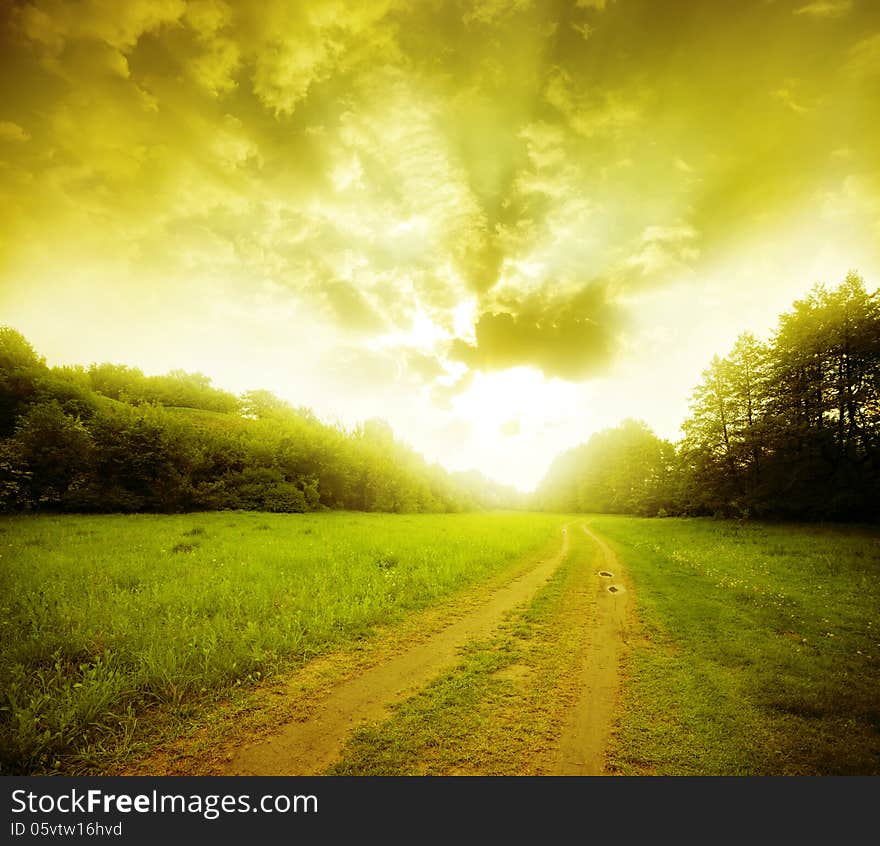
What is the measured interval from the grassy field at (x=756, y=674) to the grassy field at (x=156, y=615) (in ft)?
17.8

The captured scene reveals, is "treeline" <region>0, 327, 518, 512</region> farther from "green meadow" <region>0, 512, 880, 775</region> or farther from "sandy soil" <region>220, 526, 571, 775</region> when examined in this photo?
"sandy soil" <region>220, 526, 571, 775</region>

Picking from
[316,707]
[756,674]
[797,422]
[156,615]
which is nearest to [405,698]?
[316,707]

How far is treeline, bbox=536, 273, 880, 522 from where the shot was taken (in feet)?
74.0

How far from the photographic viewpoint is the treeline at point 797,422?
22.6m

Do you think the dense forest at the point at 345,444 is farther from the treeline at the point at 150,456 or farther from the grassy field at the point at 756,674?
the grassy field at the point at 756,674

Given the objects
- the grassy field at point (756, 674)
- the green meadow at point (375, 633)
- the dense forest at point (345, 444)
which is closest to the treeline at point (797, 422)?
the dense forest at point (345, 444)

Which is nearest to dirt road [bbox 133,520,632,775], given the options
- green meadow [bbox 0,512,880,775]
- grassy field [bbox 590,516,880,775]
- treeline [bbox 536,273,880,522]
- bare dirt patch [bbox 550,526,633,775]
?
bare dirt patch [bbox 550,526,633,775]

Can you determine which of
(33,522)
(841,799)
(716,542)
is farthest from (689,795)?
(33,522)

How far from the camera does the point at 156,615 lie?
7387 millimetres

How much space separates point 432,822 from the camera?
11.0 ft

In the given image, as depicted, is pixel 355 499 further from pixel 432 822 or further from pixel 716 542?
pixel 432 822

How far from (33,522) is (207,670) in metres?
21.3

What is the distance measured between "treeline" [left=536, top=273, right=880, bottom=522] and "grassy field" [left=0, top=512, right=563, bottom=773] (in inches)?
942

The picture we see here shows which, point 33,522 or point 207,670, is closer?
point 207,670
